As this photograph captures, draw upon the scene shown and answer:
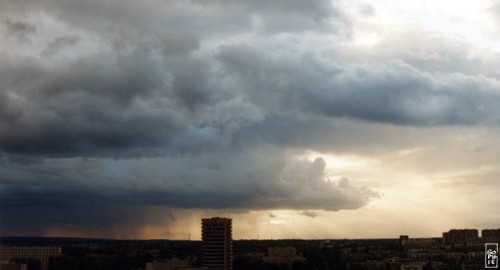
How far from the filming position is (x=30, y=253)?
13912cm

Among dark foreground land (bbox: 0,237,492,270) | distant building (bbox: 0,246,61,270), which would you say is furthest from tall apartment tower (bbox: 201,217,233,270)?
distant building (bbox: 0,246,61,270)

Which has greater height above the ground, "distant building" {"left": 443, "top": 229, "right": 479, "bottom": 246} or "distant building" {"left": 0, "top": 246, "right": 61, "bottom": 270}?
"distant building" {"left": 443, "top": 229, "right": 479, "bottom": 246}

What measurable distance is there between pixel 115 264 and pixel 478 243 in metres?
87.4

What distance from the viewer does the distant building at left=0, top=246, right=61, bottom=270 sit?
132387mm

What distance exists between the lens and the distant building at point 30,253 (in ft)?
434

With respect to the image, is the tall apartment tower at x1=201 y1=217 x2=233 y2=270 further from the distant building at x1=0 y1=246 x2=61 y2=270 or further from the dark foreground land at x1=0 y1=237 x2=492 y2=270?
the distant building at x1=0 y1=246 x2=61 y2=270

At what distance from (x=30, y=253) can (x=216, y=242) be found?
38.9 m

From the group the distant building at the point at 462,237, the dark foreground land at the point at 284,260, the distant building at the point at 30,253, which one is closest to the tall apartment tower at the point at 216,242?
the dark foreground land at the point at 284,260

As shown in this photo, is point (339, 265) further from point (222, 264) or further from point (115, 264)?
point (115, 264)

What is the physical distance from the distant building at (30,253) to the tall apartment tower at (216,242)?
1223 inches

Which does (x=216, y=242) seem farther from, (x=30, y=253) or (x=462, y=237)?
(x=462, y=237)

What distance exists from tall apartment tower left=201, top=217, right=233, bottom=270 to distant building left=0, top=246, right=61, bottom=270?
102 feet

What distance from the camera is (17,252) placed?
136125mm

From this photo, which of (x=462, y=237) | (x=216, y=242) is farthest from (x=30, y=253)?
(x=462, y=237)
